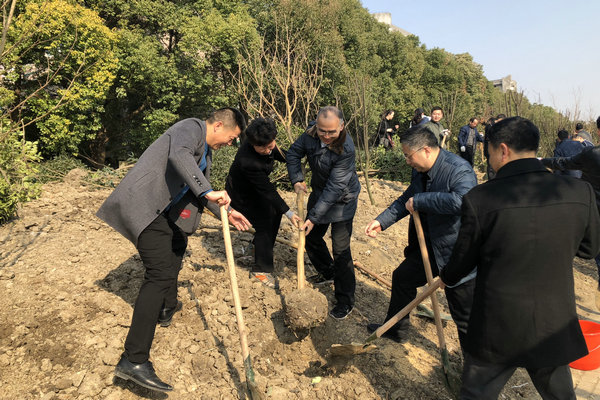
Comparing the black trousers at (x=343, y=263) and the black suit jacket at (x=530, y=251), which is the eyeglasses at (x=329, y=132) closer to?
the black trousers at (x=343, y=263)

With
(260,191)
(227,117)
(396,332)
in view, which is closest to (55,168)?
(260,191)

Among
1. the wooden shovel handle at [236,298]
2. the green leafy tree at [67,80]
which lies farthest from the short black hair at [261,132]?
the green leafy tree at [67,80]

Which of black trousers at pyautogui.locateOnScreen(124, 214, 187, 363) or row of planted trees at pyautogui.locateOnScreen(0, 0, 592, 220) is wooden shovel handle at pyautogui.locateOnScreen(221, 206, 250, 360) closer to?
black trousers at pyautogui.locateOnScreen(124, 214, 187, 363)

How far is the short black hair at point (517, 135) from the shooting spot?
1.98m

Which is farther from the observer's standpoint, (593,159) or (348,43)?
(348,43)

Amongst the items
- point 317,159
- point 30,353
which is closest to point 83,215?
point 30,353

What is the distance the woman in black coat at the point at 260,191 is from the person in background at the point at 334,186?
264 mm

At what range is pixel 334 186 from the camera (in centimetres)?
363

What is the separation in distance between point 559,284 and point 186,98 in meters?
12.0

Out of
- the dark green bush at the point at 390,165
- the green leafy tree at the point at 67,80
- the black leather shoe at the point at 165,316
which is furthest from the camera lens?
the dark green bush at the point at 390,165

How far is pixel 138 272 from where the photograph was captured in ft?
13.5

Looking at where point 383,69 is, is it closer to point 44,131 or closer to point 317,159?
point 44,131

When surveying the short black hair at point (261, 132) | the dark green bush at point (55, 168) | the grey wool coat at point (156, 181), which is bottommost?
the dark green bush at point (55, 168)

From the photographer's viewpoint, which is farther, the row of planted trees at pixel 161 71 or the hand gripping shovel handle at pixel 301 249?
the row of planted trees at pixel 161 71
